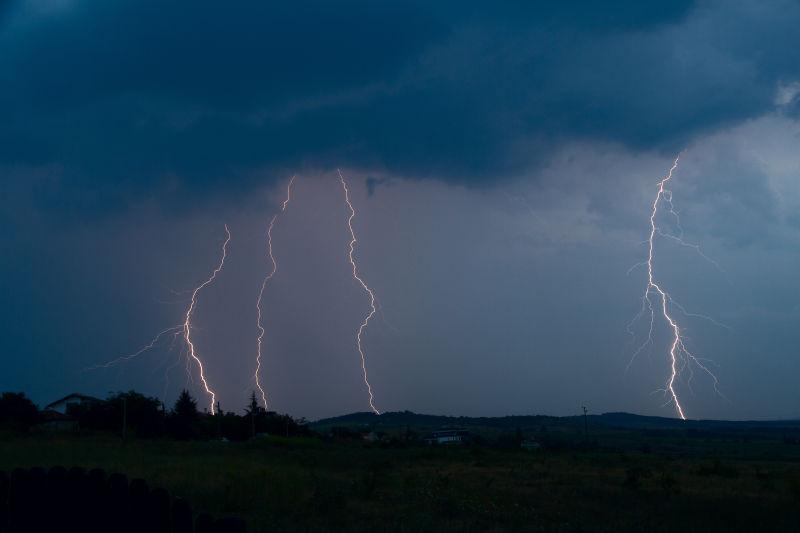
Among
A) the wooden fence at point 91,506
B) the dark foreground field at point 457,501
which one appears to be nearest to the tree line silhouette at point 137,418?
the dark foreground field at point 457,501

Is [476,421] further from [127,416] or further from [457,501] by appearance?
[457,501]

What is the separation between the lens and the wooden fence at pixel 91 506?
6.54 meters

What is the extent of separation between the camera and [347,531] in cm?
1101

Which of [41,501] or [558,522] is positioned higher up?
[41,501]

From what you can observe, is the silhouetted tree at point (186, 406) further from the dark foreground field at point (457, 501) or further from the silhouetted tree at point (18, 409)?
the dark foreground field at point (457, 501)

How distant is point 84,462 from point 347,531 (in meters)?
13.2

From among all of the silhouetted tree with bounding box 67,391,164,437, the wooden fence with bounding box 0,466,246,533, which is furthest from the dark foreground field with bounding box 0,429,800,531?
the silhouetted tree with bounding box 67,391,164,437

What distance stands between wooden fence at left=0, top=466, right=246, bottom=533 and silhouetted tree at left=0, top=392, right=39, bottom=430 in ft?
167

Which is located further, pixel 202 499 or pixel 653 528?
pixel 202 499

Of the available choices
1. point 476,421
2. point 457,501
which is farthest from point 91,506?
point 476,421

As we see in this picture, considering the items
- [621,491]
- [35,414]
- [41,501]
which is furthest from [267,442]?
[41,501]

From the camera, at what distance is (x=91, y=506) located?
809 cm

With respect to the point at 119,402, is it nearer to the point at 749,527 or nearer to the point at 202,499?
the point at 202,499

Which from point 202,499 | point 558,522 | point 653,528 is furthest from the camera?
point 202,499
